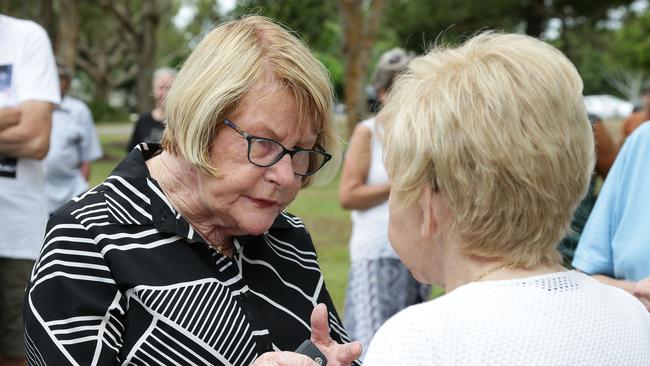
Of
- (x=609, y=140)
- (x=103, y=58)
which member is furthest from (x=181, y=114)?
(x=103, y=58)

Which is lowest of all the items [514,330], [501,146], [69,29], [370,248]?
[69,29]

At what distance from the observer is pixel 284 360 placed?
1.95 meters

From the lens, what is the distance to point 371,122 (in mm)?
4723

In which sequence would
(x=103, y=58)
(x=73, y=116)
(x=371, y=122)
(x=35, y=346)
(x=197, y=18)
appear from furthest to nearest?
(x=103, y=58), (x=197, y=18), (x=73, y=116), (x=371, y=122), (x=35, y=346)

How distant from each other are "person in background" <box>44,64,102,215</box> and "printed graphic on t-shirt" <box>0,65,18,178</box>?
8.65 ft

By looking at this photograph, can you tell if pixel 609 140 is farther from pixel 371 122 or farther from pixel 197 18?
pixel 197 18

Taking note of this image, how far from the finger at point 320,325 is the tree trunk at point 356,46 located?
45.9 ft

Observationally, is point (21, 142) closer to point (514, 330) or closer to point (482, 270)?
point (482, 270)

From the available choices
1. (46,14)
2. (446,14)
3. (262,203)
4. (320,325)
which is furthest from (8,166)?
(446,14)

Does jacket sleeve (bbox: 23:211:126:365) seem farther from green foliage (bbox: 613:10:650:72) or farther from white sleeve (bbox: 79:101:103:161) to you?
green foliage (bbox: 613:10:650:72)

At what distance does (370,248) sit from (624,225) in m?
2.27

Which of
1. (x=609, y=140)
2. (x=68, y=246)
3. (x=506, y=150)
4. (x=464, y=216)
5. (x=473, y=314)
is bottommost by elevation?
(x=609, y=140)

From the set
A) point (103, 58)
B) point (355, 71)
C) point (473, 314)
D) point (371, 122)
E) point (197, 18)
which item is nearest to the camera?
point (473, 314)

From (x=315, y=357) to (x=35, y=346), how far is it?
2.28 ft
